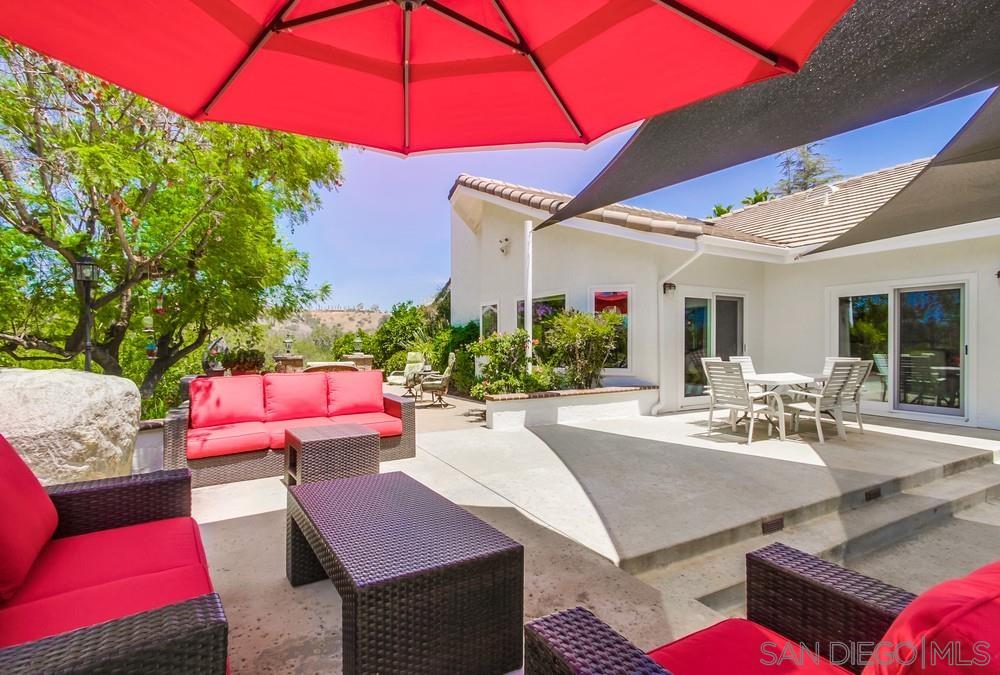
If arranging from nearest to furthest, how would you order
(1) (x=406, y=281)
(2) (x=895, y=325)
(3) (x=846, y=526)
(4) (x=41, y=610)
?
(4) (x=41, y=610)
(3) (x=846, y=526)
(2) (x=895, y=325)
(1) (x=406, y=281)

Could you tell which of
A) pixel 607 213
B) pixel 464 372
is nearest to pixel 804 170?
pixel 607 213

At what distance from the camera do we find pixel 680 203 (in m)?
30.9

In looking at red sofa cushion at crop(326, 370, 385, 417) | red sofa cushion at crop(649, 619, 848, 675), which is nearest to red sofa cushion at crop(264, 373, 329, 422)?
red sofa cushion at crop(326, 370, 385, 417)

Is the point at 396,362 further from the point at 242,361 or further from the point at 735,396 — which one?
the point at 735,396

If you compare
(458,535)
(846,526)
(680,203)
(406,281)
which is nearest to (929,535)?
(846,526)

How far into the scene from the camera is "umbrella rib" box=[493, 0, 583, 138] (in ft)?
7.23

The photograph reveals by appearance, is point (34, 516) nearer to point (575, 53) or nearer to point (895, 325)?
point (575, 53)

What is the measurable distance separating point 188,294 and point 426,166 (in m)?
9.94

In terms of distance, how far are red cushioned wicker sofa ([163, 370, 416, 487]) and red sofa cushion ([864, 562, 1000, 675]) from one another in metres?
4.76

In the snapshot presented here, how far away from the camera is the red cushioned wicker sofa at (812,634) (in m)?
0.76

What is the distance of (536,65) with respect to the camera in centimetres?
248

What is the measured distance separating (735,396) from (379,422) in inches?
184

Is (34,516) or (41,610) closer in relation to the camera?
(41,610)

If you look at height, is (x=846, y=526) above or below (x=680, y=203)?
below
